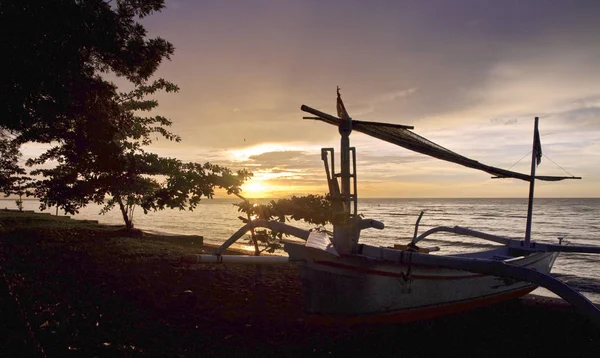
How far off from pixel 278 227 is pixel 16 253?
33.7ft

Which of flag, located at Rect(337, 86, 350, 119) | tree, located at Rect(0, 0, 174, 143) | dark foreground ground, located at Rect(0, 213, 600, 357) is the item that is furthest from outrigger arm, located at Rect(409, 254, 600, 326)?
tree, located at Rect(0, 0, 174, 143)

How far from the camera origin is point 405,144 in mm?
8586

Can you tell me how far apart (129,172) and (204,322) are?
10101 millimetres

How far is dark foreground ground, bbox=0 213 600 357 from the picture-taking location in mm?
6062

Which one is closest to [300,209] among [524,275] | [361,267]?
[361,267]

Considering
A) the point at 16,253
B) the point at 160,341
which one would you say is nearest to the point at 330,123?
the point at 160,341

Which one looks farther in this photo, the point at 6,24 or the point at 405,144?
the point at 405,144

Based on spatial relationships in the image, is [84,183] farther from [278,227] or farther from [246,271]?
[278,227]

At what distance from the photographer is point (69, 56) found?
28.8 ft

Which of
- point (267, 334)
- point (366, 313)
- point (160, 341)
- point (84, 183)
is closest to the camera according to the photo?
point (160, 341)

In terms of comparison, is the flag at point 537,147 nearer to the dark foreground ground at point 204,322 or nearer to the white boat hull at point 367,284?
the dark foreground ground at point 204,322

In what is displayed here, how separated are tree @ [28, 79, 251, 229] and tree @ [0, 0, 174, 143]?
122 centimetres

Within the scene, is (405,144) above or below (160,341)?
above

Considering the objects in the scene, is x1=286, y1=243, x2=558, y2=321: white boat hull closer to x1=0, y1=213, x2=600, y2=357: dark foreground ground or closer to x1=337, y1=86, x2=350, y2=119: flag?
x1=0, y1=213, x2=600, y2=357: dark foreground ground
